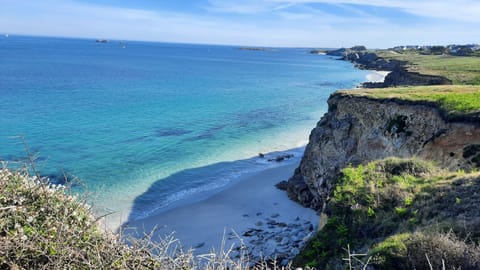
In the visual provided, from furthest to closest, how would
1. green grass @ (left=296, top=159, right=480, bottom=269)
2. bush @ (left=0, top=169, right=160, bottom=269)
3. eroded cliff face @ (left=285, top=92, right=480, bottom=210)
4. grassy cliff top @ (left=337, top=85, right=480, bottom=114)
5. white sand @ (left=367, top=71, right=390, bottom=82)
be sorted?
white sand @ (left=367, top=71, right=390, bottom=82)
grassy cliff top @ (left=337, top=85, right=480, bottom=114)
eroded cliff face @ (left=285, top=92, right=480, bottom=210)
green grass @ (left=296, top=159, right=480, bottom=269)
bush @ (left=0, top=169, right=160, bottom=269)

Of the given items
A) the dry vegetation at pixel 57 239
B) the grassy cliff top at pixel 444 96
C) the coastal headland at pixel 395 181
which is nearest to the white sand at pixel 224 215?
the coastal headland at pixel 395 181

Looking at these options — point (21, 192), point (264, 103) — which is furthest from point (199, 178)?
point (264, 103)

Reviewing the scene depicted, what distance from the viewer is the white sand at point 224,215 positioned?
815 inches

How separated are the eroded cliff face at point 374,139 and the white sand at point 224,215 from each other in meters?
1.40

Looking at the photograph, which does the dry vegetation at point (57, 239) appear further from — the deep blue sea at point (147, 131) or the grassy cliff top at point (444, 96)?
the grassy cliff top at point (444, 96)

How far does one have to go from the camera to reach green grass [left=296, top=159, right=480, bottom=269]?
7930 mm

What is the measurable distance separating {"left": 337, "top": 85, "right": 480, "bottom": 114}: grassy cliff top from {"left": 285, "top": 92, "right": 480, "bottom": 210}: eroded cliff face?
429mm

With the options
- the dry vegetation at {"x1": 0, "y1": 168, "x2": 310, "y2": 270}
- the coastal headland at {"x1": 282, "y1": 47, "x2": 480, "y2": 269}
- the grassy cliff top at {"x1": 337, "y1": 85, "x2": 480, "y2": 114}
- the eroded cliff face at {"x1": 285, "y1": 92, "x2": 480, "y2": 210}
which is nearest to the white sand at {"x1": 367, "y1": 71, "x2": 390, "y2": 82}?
the grassy cliff top at {"x1": 337, "y1": 85, "x2": 480, "y2": 114}

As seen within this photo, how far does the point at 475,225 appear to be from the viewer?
860 centimetres

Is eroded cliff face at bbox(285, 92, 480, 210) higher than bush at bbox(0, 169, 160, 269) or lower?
lower

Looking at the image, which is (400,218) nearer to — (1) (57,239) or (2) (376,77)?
(1) (57,239)

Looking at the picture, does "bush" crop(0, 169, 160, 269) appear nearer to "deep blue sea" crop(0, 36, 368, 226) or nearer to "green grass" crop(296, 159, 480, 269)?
"green grass" crop(296, 159, 480, 269)

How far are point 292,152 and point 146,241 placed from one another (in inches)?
1263

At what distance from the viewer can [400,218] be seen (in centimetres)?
1061
